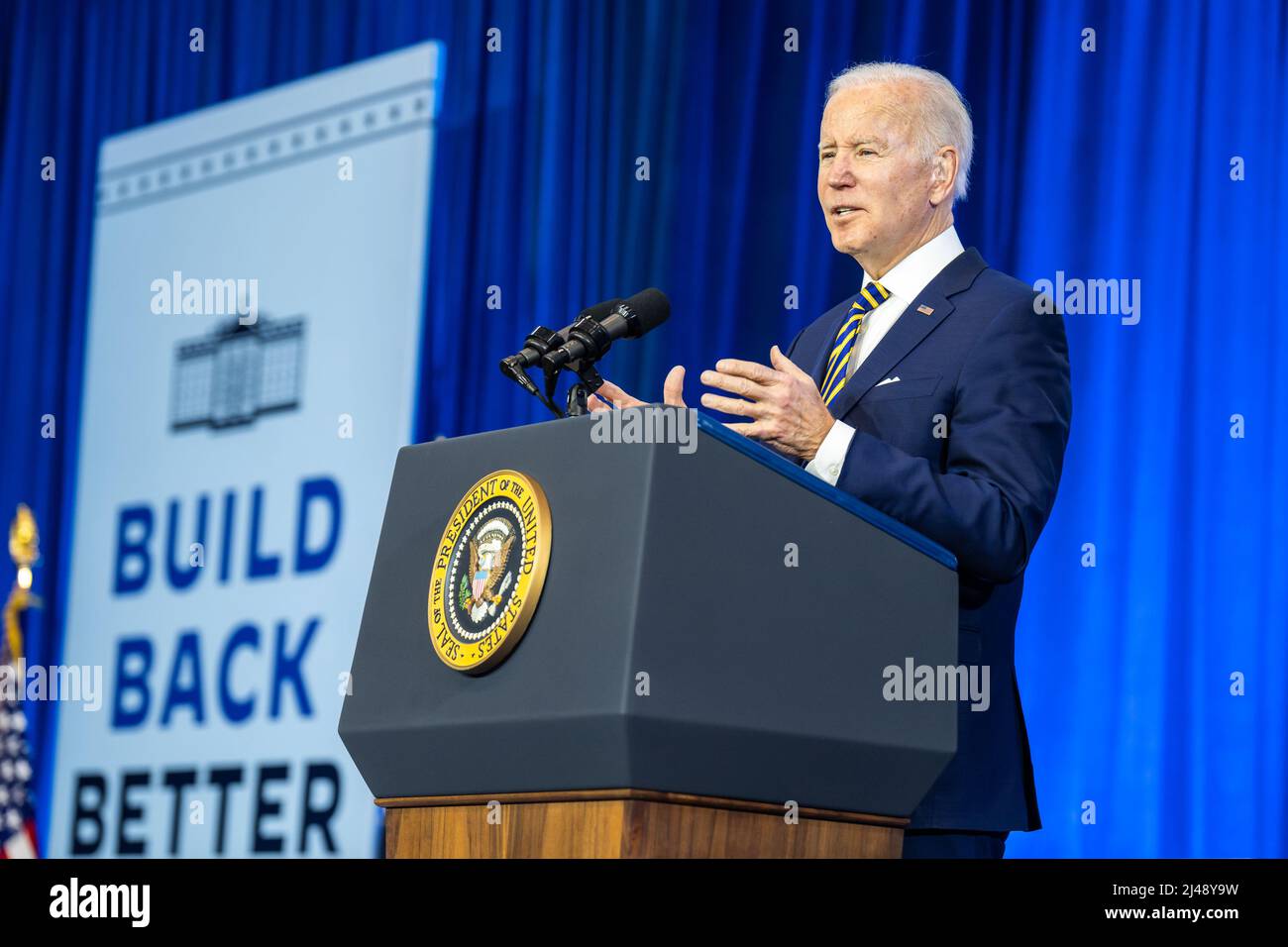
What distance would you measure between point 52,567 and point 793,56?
2.84 meters

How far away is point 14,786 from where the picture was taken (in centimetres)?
479

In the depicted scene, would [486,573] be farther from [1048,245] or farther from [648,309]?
[1048,245]

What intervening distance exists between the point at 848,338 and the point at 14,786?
3689mm

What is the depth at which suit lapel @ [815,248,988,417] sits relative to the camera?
187 centimetres

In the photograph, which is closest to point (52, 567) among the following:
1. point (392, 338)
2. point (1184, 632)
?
point (392, 338)

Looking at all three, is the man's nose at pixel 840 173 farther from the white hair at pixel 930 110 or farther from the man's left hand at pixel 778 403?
the man's left hand at pixel 778 403

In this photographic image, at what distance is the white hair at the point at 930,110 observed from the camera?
2045 millimetres

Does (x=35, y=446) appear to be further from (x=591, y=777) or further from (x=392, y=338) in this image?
(x=591, y=777)

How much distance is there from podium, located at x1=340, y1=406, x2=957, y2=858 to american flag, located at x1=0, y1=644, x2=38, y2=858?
3618 mm
